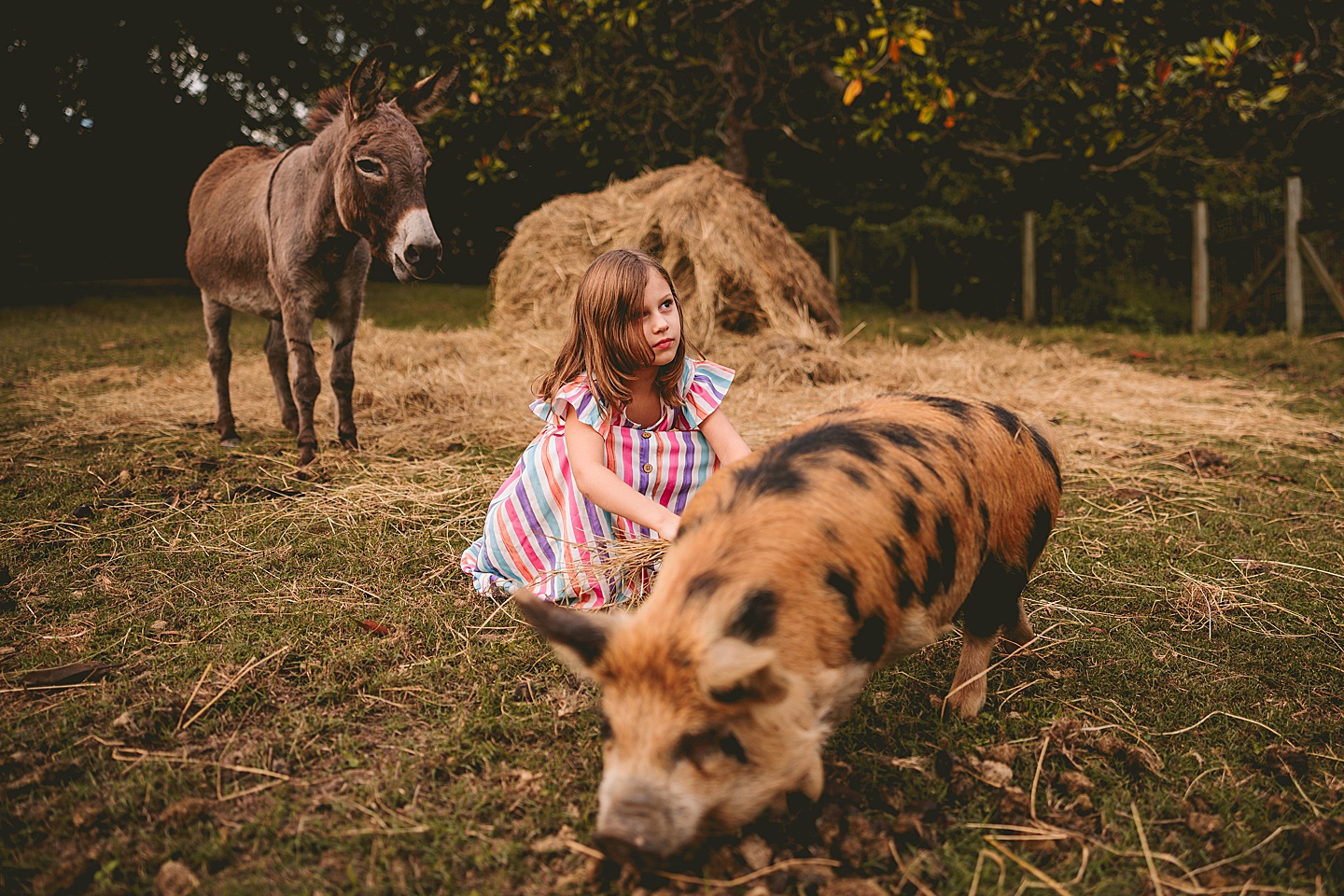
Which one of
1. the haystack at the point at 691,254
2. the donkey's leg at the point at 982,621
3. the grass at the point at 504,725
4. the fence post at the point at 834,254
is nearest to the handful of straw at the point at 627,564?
the grass at the point at 504,725

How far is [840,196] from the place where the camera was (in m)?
17.0

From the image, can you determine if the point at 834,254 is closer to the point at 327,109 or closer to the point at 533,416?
the point at 533,416

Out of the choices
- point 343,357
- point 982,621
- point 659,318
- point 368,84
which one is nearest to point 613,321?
point 659,318

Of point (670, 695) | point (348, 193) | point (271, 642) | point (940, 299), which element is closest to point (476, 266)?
point (940, 299)

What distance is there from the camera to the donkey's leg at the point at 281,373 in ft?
18.4

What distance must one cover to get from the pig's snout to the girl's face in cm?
159

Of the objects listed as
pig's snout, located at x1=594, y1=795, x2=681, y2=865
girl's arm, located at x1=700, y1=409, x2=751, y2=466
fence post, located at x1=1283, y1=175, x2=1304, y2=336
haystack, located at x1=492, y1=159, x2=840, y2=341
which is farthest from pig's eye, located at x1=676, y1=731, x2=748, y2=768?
fence post, located at x1=1283, y1=175, x2=1304, y2=336

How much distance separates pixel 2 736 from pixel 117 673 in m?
0.33

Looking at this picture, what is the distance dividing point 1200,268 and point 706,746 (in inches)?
461

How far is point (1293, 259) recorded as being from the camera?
Result: 378 inches

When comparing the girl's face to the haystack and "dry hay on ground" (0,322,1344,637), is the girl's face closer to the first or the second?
"dry hay on ground" (0,322,1344,637)

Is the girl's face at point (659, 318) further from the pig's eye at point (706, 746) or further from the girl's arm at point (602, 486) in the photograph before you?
the pig's eye at point (706, 746)

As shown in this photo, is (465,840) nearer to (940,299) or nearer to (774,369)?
(774,369)

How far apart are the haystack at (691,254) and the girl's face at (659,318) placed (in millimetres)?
4427
